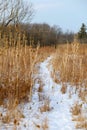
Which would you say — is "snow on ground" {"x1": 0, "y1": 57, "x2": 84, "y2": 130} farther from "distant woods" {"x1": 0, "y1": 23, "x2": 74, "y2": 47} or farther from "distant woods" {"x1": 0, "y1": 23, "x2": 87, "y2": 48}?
"distant woods" {"x1": 0, "y1": 23, "x2": 74, "y2": 47}

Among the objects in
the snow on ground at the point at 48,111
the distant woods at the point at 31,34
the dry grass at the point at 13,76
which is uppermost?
the distant woods at the point at 31,34

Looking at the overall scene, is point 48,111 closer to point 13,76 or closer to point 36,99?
point 36,99

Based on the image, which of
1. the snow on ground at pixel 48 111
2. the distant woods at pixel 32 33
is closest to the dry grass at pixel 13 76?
the snow on ground at pixel 48 111

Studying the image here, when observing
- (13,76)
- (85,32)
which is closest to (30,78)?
(13,76)

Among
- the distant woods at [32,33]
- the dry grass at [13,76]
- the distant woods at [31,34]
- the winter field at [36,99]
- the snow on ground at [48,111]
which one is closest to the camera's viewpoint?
the snow on ground at [48,111]

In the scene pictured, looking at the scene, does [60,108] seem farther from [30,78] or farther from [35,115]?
[30,78]

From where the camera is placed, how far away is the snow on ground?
482 centimetres

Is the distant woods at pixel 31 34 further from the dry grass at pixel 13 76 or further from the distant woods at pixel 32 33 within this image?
the dry grass at pixel 13 76

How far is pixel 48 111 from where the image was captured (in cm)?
570

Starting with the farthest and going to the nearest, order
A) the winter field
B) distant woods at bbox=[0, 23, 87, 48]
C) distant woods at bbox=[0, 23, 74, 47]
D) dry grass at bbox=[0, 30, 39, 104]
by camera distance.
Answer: distant woods at bbox=[0, 23, 74, 47], distant woods at bbox=[0, 23, 87, 48], dry grass at bbox=[0, 30, 39, 104], the winter field

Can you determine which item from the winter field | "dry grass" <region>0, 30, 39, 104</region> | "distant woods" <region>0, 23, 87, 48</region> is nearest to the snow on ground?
the winter field

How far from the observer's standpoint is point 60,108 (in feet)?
19.4

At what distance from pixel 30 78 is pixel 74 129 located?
2.18 m

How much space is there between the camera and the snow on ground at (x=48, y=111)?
15.8ft
